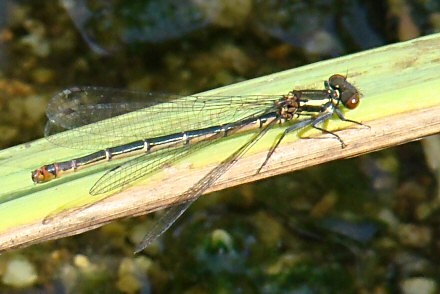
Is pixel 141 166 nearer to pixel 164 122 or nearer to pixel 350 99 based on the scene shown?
pixel 164 122

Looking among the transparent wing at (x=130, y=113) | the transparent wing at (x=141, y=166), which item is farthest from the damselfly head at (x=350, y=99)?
the transparent wing at (x=141, y=166)

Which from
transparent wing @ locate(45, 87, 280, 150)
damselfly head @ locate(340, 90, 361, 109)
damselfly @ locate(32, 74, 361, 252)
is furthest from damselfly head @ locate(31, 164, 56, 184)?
damselfly head @ locate(340, 90, 361, 109)

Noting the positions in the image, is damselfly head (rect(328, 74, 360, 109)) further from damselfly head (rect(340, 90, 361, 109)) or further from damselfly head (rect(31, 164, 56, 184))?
damselfly head (rect(31, 164, 56, 184))

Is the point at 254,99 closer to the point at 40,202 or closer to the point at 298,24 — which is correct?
the point at 40,202

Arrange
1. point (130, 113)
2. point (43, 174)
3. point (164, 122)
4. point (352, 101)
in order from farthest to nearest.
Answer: point (164, 122)
point (130, 113)
point (352, 101)
point (43, 174)

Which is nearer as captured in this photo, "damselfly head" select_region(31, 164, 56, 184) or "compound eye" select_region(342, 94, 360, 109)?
"damselfly head" select_region(31, 164, 56, 184)

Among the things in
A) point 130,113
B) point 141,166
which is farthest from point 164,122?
point 141,166

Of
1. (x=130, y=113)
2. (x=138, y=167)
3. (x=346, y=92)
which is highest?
(x=130, y=113)

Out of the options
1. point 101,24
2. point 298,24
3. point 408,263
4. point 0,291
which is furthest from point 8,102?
point 408,263
